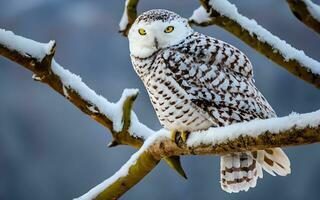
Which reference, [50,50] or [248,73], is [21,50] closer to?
[50,50]

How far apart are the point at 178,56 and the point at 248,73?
229mm

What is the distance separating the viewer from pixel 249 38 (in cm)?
159

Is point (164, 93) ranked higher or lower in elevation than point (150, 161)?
higher

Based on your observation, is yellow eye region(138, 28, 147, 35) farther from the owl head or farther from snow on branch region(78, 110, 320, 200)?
snow on branch region(78, 110, 320, 200)

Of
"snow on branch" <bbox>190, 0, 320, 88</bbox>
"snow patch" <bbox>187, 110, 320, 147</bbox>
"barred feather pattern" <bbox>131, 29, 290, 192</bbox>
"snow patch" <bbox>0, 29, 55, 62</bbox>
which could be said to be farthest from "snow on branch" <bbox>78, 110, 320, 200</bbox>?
"snow patch" <bbox>0, 29, 55, 62</bbox>

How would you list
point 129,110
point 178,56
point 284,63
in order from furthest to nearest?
point 178,56 < point 129,110 < point 284,63

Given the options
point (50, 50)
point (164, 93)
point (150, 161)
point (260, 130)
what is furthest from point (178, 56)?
point (260, 130)

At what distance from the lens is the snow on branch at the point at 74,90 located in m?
1.42

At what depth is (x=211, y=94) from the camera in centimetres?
171

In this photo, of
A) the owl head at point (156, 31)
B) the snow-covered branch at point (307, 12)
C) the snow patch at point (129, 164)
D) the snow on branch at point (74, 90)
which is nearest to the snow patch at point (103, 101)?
the snow on branch at point (74, 90)

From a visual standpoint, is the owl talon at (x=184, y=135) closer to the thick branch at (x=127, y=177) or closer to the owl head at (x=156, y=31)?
the thick branch at (x=127, y=177)

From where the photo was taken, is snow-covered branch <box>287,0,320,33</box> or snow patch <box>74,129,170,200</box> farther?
snow patch <box>74,129,170,200</box>

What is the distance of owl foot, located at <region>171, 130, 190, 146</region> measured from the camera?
1569 mm

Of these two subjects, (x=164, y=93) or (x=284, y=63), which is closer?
(x=284, y=63)
